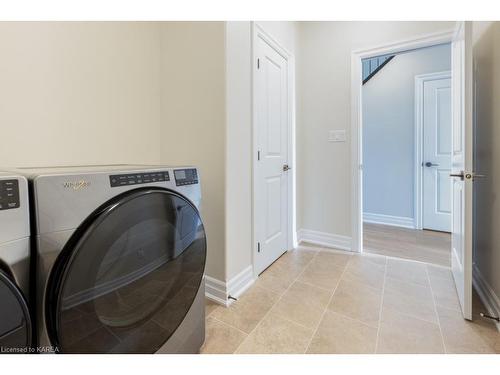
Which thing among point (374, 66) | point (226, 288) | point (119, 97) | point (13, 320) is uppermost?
point (374, 66)

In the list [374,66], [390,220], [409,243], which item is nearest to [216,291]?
[409,243]

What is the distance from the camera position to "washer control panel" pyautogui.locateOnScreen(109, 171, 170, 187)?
80 centimetres

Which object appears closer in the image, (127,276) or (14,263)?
(14,263)

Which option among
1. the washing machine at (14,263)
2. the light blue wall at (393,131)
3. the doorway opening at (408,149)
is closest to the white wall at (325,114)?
the doorway opening at (408,149)

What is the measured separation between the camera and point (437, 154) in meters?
3.28

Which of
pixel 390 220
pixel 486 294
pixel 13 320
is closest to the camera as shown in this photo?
pixel 13 320

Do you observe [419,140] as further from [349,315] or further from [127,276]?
[127,276]

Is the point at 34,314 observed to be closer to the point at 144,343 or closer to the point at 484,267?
the point at 144,343

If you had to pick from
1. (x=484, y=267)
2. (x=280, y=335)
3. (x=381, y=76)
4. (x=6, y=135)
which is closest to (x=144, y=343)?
(x=280, y=335)

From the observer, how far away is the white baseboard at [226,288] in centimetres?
168

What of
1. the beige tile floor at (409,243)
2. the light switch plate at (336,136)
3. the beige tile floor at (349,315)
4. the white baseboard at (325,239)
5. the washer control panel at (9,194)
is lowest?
the beige tile floor at (349,315)

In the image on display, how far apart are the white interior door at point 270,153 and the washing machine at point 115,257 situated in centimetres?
105

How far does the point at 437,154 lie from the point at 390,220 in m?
1.08

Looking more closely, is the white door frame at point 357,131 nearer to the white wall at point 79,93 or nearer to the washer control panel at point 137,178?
the white wall at point 79,93
